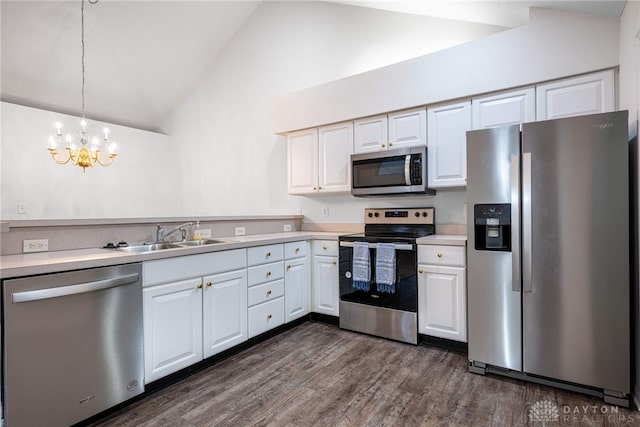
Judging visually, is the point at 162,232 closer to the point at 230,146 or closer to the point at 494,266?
the point at 494,266

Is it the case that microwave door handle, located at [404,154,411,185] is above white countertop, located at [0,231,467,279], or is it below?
above

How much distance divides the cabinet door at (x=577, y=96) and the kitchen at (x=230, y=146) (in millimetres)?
514

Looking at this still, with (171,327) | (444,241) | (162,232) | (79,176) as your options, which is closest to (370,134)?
(444,241)

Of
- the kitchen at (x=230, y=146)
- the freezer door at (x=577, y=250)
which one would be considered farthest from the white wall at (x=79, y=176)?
the freezer door at (x=577, y=250)

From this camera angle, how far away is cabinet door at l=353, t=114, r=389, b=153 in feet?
10.4

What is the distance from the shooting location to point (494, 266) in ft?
7.23

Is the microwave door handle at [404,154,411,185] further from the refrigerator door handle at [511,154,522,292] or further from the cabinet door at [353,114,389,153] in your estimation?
the refrigerator door handle at [511,154,522,292]

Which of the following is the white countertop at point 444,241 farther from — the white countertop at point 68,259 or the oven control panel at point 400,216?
the white countertop at point 68,259

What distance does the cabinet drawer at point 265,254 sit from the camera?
274 cm

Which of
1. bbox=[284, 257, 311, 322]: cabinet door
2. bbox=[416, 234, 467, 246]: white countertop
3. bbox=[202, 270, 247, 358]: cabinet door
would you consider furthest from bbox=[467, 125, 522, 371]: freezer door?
bbox=[202, 270, 247, 358]: cabinet door

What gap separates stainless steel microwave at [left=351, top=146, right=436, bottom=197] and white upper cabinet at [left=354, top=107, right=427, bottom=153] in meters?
0.11

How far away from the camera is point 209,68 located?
5270mm

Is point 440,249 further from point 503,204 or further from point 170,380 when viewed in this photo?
point 170,380

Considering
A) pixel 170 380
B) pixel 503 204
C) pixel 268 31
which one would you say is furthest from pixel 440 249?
pixel 268 31
